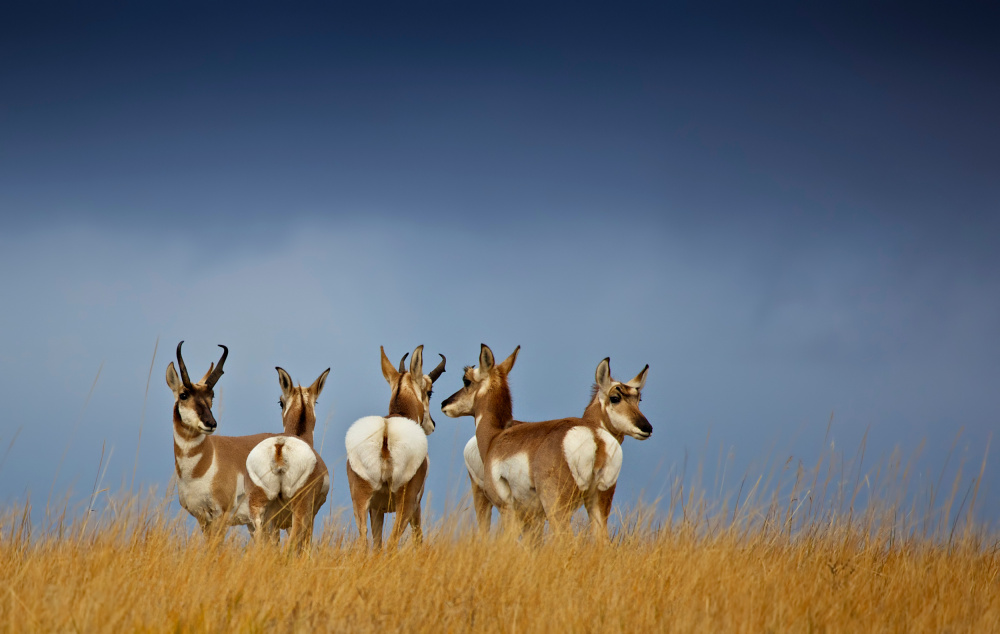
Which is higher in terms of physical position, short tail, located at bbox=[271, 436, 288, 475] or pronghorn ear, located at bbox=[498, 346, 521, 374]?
pronghorn ear, located at bbox=[498, 346, 521, 374]

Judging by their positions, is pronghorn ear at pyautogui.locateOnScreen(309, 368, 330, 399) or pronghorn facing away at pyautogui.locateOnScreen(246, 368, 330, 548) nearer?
pronghorn facing away at pyautogui.locateOnScreen(246, 368, 330, 548)

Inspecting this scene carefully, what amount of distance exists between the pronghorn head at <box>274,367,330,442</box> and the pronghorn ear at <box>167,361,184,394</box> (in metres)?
1.35

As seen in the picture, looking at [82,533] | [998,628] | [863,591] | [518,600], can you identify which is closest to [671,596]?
[518,600]

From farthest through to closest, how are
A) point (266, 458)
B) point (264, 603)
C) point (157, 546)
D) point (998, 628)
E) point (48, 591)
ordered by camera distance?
point (266, 458) < point (157, 546) < point (998, 628) < point (264, 603) < point (48, 591)

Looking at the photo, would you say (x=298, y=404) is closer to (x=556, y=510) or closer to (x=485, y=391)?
(x=485, y=391)

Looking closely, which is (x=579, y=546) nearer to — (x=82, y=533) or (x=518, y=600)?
(x=518, y=600)

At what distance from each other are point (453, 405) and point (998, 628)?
22.5 ft

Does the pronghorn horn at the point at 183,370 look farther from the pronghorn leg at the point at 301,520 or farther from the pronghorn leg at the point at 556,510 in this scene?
the pronghorn leg at the point at 556,510

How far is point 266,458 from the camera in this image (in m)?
9.38

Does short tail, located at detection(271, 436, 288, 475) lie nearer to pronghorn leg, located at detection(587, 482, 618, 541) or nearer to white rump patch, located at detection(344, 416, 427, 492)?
white rump patch, located at detection(344, 416, 427, 492)

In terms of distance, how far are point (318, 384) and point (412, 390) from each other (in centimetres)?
144

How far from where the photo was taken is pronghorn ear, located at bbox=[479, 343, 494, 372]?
1086cm

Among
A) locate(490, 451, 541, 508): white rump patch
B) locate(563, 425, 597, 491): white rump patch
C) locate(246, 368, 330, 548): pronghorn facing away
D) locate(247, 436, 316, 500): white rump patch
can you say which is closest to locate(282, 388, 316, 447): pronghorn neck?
locate(246, 368, 330, 548): pronghorn facing away

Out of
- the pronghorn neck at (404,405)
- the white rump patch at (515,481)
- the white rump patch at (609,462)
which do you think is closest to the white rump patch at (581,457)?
the white rump patch at (609,462)
